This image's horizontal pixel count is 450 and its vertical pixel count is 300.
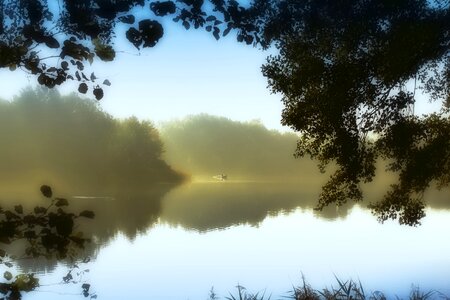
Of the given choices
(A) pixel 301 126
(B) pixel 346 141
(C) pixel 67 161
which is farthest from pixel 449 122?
(C) pixel 67 161

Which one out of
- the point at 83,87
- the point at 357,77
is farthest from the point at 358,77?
the point at 83,87

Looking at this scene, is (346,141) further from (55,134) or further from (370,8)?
(55,134)

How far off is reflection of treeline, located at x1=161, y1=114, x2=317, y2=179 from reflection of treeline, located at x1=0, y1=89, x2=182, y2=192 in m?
69.3

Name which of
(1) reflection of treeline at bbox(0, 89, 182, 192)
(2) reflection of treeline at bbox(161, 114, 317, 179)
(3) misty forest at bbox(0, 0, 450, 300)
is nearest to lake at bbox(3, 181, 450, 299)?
(3) misty forest at bbox(0, 0, 450, 300)

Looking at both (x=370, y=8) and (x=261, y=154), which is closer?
(x=370, y=8)

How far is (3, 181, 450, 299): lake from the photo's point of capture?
20.8m

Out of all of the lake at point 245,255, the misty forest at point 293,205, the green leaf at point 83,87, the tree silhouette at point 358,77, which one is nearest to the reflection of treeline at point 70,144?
the misty forest at point 293,205

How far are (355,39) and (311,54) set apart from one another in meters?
1.18

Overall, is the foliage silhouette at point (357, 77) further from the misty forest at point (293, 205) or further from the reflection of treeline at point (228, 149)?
the reflection of treeline at point (228, 149)

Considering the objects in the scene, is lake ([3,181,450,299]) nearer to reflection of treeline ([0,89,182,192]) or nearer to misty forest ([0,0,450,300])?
misty forest ([0,0,450,300])

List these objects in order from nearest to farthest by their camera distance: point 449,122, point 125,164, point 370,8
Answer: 1. point 370,8
2. point 449,122
3. point 125,164

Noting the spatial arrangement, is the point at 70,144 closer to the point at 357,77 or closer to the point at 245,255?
the point at 245,255

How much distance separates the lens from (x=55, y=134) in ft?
256

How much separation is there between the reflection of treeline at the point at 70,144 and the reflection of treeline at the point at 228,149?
69.3 metres
